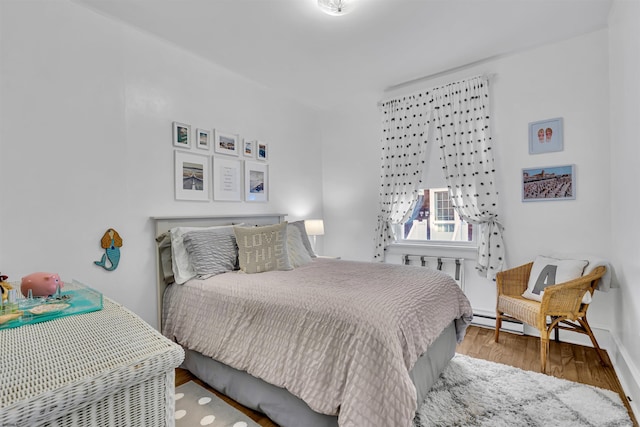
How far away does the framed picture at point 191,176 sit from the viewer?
276cm

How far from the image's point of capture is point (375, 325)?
144 cm

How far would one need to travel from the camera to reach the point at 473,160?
322 centimetres

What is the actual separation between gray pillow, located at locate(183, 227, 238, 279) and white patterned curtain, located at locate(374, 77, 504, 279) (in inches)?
78.3

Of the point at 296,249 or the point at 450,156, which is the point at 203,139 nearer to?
the point at 296,249

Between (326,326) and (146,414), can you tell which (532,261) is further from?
(146,414)

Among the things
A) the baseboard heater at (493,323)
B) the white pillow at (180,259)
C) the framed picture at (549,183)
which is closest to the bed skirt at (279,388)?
the white pillow at (180,259)

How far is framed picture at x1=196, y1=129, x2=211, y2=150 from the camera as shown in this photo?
2898 mm

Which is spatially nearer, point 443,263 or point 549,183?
point 549,183

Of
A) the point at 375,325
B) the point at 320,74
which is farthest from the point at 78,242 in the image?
the point at 320,74

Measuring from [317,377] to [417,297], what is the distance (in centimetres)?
73

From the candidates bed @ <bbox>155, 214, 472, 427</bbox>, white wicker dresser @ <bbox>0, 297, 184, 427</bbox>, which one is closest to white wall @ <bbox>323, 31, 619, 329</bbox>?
bed @ <bbox>155, 214, 472, 427</bbox>

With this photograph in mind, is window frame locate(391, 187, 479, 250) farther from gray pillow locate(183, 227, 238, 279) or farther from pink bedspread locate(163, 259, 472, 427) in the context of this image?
gray pillow locate(183, 227, 238, 279)

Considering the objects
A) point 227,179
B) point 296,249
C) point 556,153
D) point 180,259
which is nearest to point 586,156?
point 556,153

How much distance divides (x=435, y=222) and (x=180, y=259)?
2787mm
